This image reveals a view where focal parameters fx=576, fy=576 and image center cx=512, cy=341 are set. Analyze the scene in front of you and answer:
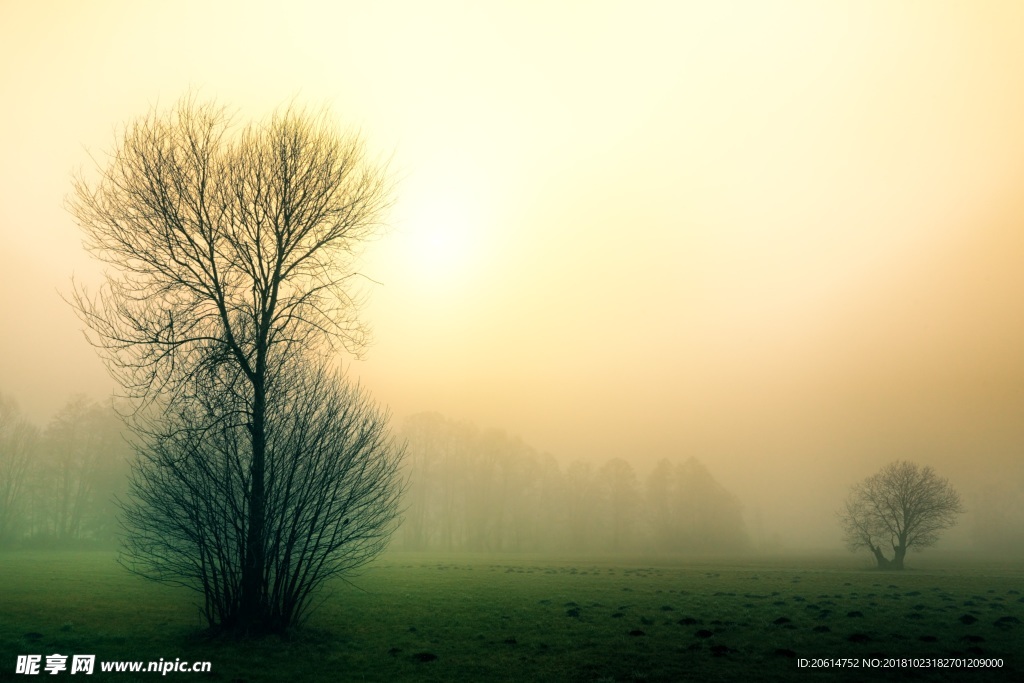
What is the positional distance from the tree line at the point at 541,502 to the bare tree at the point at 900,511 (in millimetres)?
45734

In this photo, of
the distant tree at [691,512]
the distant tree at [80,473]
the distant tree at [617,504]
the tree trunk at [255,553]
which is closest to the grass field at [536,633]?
the tree trunk at [255,553]

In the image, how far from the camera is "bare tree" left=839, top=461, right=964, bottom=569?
206ft

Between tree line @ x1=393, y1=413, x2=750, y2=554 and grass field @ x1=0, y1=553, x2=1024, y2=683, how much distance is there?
70.5 m

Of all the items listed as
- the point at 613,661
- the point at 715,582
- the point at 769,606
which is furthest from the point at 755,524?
the point at 613,661

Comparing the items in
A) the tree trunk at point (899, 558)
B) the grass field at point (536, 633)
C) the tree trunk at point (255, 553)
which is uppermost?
the tree trunk at point (255, 553)

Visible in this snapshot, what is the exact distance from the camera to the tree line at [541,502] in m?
101

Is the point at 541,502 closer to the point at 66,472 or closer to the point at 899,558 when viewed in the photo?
the point at 899,558

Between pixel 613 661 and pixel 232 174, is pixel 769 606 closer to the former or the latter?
pixel 613 661

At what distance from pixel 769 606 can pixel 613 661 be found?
13720 mm

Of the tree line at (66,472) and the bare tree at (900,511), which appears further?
the tree line at (66,472)

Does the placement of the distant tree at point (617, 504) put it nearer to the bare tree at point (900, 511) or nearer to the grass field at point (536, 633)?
the bare tree at point (900, 511)

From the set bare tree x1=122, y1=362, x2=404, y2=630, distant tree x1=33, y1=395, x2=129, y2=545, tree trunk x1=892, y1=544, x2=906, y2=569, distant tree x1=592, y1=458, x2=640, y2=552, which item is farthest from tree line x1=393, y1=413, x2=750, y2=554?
bare tree x1=122, y1=362, x2=404, y2=630

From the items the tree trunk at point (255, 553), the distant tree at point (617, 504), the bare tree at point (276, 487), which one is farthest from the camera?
the distant tree at point (617, 504)

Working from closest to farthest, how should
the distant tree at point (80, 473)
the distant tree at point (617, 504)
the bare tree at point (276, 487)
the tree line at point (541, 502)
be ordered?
the bare tree at point (276, 487) < the distant tree at point (80, 473) < the tree line at point (541, 502) < the distant tree at point (617, 504)
